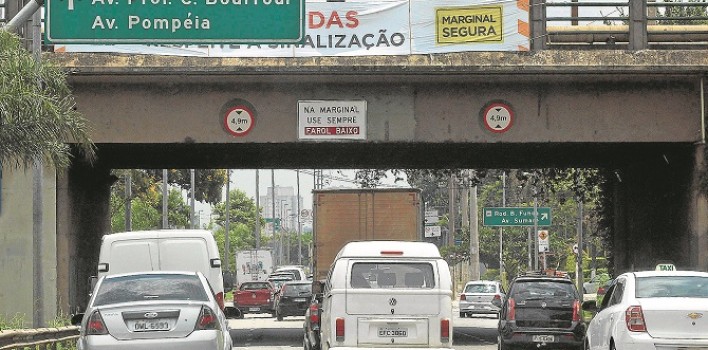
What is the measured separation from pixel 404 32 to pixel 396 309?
9223 mm

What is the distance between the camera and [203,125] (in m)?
27.3

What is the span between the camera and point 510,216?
71688mm

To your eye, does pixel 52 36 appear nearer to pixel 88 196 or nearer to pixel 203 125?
pixel 203 125

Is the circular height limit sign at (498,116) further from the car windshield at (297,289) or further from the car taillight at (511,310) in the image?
the car windshield at (297,289)

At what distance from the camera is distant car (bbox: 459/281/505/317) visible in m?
49.2

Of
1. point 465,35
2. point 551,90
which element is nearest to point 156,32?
point 465,35

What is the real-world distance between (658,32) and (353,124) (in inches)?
252

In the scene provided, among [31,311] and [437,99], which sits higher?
[437,99]

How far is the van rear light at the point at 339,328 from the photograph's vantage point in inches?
720

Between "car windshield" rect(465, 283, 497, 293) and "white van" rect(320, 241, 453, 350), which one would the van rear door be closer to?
"white van" rect(320, 241, 453, 350)

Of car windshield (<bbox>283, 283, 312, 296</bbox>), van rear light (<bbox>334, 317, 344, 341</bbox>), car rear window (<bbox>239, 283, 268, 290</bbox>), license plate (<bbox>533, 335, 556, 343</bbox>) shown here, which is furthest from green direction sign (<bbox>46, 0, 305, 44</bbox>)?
car rear window (<bbox>239, 283, 268, 290</bbox>)

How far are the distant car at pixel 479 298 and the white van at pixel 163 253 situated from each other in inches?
1061

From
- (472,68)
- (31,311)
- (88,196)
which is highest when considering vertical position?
(472,68)

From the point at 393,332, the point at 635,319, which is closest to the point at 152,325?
the point at 393,332
